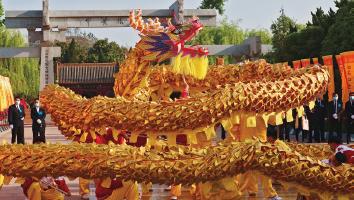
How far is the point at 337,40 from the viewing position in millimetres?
11805

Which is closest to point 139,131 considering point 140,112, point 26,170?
point 140,112

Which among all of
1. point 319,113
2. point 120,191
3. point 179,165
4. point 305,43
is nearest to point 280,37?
point 305,43

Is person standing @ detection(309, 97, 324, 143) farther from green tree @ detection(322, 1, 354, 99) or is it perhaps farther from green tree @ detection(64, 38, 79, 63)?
green tree @ detection(64, 38, 79, 63)

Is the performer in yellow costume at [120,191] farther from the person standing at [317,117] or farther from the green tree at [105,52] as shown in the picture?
the green tree at [105,52]

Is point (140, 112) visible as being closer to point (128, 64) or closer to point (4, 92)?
point (128, 64)

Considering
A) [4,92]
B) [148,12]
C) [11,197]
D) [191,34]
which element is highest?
[148,12]

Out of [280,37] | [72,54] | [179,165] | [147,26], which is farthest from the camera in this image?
[72,54]

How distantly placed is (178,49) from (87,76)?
879 inches

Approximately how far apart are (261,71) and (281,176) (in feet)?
5.62

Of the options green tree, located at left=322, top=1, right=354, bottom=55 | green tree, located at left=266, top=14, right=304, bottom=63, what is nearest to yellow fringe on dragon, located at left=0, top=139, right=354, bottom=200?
green tree, located at left=322, top=1, right=354, bottom=55

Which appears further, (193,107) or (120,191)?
(120,191)

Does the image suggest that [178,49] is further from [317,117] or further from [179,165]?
[317,117]

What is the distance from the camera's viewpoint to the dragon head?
3.22 meters

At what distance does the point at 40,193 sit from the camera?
3.19m
